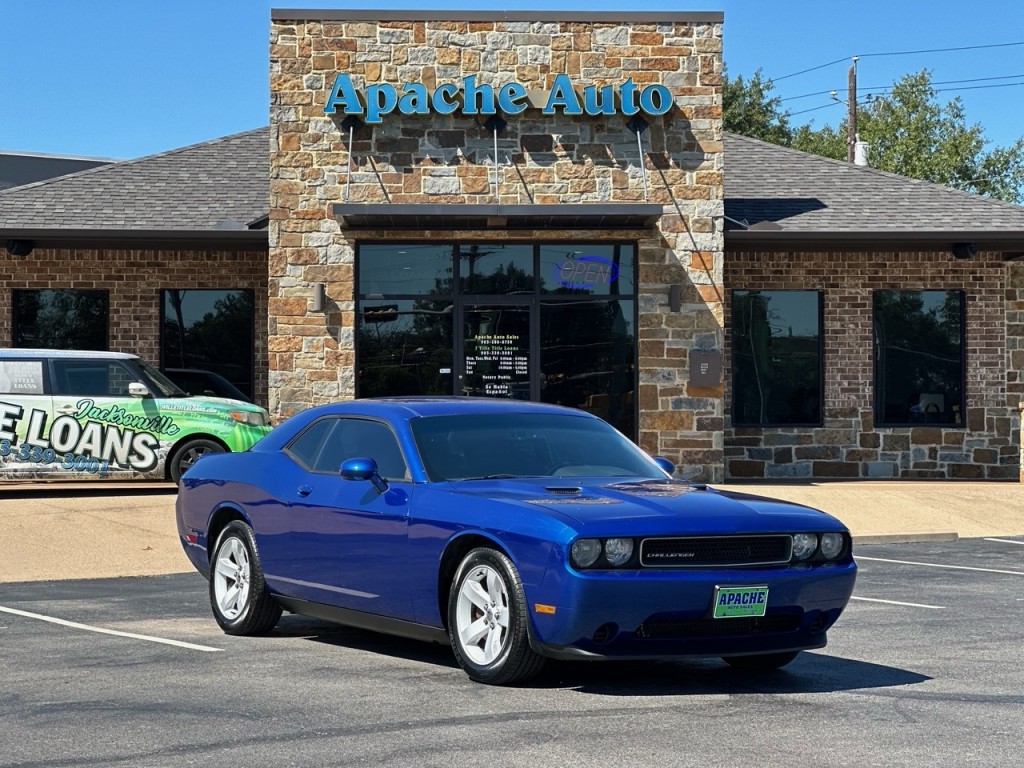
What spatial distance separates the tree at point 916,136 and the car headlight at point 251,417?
37470mm

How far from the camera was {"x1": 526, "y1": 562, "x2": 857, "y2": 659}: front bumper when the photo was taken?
696 cm

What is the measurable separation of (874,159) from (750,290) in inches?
1352

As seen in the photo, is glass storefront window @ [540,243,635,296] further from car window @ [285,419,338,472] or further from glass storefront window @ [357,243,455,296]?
car window @ [285,419,338,472]

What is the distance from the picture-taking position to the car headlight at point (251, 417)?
1856 centimetres

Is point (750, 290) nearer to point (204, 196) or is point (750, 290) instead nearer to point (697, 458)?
point (697, 458)

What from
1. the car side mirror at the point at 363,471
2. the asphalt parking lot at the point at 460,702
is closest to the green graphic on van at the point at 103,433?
the asphalt parking lot at the point at 460,702

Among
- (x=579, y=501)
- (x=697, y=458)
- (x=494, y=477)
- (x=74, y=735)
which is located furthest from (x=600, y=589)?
(x=697, y=458)

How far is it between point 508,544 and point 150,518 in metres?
9.51

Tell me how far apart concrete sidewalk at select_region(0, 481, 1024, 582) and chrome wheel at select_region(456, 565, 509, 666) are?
6104 mm

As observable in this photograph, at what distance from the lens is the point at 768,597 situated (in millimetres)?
7332

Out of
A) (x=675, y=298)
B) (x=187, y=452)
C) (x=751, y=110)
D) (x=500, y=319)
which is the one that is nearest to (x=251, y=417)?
(x=187, y=452)

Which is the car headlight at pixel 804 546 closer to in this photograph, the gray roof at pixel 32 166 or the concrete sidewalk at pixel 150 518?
the concrete sidewalk at pixel 150 518

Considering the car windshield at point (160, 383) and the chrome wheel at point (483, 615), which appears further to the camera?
the car windshield at point (160, 383)

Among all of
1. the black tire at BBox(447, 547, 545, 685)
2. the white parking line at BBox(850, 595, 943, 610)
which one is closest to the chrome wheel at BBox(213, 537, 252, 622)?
the black tire at BBox(447, 547, 545, 685)
